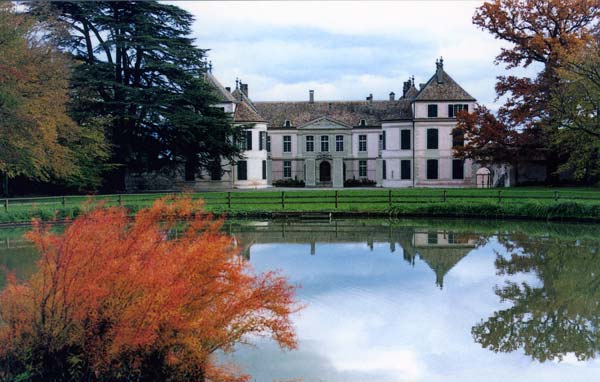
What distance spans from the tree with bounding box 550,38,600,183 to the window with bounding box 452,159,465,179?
1300 centimetres

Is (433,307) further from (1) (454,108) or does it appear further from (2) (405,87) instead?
(2) (405,87)

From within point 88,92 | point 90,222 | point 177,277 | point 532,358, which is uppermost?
point 88,92

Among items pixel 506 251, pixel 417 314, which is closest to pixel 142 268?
pixel 417 314

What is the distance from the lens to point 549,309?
9.04 m

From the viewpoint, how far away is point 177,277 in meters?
5.85

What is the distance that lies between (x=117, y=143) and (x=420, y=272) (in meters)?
23.9

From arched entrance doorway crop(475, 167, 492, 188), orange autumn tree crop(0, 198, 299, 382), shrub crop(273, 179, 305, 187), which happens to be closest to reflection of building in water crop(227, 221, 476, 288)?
orange autumn tree crop(0, 198, 299, 382)

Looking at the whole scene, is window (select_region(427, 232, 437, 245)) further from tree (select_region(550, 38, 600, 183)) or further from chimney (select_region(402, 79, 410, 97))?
chimney (select_region(402, 79, 410, 97))

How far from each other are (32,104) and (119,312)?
21.6 metres

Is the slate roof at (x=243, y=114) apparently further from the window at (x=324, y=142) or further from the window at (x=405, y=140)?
the window at (x=405, y=140)

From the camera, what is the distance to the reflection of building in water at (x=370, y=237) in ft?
45.4

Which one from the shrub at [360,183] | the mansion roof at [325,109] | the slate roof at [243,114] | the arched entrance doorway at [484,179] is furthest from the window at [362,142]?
the arched entrance doorway at [484,179]

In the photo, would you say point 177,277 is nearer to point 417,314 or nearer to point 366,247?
point 417,314

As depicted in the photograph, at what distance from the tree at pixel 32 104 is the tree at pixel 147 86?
8.68 feet
